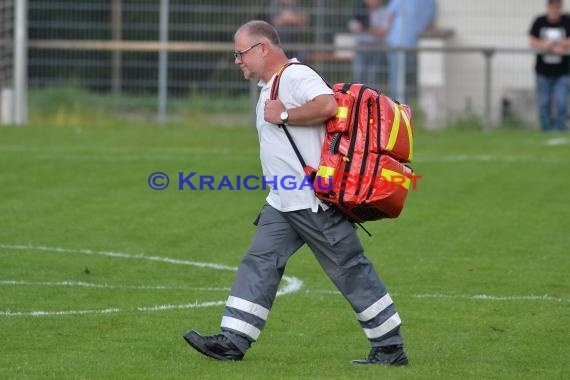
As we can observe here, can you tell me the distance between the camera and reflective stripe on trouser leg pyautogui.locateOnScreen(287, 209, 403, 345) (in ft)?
26.2

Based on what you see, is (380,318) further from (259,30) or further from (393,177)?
(259,30)

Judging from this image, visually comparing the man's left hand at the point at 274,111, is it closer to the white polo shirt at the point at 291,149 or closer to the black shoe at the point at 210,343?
the white polo shirt at the point at 291,149

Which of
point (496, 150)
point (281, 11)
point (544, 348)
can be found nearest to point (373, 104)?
point (544, 348)

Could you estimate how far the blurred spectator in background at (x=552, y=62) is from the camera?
74.4 ft

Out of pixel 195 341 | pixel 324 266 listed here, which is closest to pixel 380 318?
pixel 324 266

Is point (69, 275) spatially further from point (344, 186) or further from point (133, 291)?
point (344, 186)

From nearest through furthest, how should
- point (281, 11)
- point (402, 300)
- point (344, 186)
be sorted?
1. point (344, 186)
2. point (402, 300)
3. point (281, 11)

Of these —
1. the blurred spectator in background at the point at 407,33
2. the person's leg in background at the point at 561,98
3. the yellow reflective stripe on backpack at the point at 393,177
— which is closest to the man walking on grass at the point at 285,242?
the yellow reflective stripe on backpack at the point at 393,177

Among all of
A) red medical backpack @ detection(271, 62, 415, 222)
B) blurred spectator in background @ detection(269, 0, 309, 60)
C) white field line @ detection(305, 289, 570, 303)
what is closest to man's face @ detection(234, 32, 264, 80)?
red medical backpack @ detection(271, 62, 415, 222)

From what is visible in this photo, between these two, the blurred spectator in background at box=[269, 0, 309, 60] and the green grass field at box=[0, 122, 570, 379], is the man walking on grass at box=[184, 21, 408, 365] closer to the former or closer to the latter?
the green grass field at box=[0, 122, 570, 379]

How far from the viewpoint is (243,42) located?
8.04 meters

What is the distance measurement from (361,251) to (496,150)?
469 inches

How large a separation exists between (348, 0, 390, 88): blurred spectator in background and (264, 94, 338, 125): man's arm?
16.6 metres

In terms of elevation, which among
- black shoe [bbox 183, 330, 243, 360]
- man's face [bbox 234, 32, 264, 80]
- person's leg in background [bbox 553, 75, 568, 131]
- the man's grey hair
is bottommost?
black shoe [bbox 183, 330, 243, 360]
